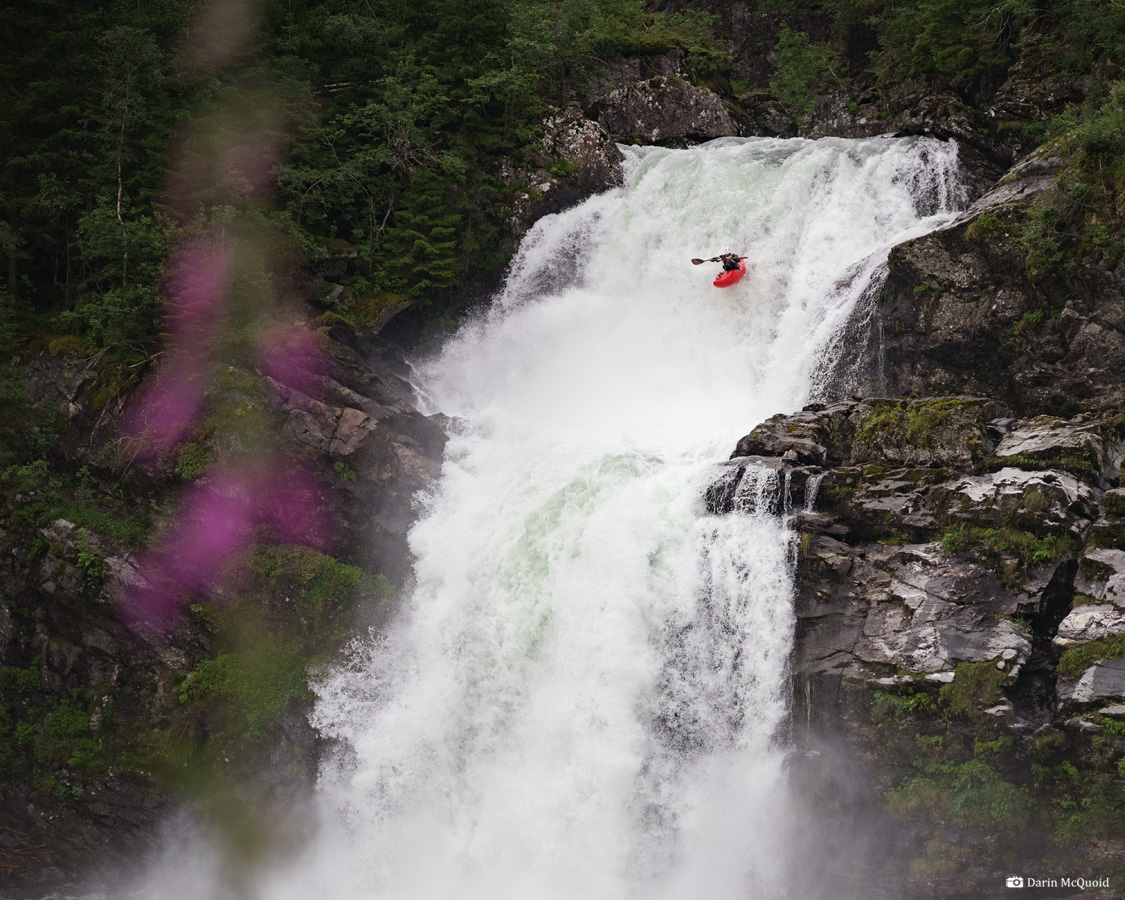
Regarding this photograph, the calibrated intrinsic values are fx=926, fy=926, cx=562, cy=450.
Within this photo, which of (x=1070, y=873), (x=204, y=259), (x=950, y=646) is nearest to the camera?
(x=1070, y=873)

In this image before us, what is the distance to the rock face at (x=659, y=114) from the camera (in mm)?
25109

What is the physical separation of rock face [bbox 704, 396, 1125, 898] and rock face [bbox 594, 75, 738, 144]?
45.3ft

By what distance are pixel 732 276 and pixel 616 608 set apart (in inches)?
→ 336

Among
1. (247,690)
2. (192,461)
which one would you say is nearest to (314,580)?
(247,690)

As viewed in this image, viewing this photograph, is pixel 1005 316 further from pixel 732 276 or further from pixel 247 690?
pixel 247 690

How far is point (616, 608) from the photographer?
46.2ft

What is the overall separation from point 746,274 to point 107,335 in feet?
42.1

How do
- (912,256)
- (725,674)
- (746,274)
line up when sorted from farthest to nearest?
(746,274) < (912,256) < (725,674)

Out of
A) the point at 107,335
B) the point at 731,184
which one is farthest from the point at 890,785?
the point at 107,335

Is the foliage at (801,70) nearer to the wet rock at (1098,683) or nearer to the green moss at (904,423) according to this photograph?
the green moss at (904,423)

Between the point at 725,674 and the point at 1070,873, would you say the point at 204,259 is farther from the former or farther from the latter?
the point at 1070,873

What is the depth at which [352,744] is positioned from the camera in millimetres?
14992

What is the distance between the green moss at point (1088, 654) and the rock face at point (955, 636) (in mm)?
23

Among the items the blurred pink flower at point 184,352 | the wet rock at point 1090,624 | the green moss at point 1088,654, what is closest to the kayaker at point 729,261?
the blurred pink flower at point 184,352
